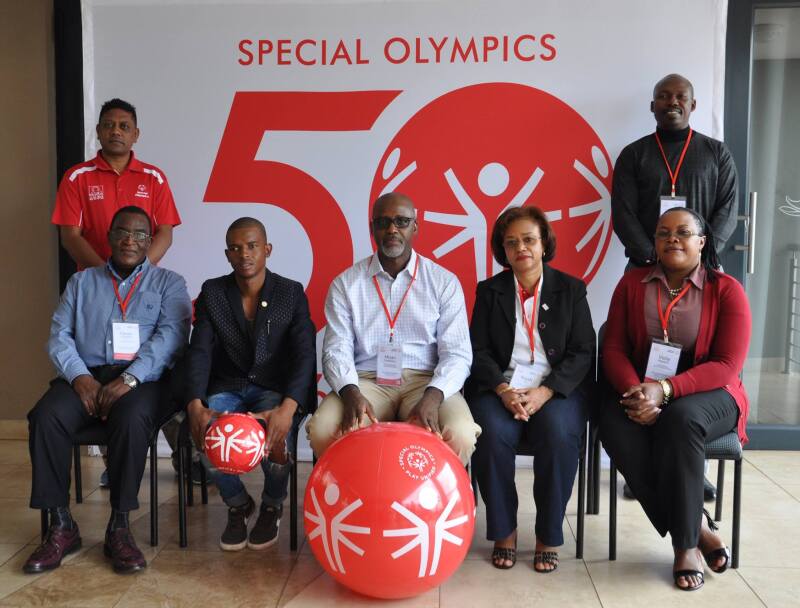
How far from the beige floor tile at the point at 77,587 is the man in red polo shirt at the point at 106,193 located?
1422 millimetres

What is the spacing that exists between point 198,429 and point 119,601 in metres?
0.63

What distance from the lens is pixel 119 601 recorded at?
238 centimetres

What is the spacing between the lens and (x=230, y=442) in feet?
8.07

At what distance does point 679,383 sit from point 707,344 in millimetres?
202

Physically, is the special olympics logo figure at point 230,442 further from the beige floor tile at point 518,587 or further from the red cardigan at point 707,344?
the red cardigan at point 707,344

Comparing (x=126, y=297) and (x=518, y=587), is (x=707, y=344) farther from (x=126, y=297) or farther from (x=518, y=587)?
(x=126, y=297)

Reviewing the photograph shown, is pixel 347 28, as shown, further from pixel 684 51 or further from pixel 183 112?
pixel 684 51

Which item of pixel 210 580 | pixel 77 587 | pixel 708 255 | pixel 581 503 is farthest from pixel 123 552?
pixel 708 255

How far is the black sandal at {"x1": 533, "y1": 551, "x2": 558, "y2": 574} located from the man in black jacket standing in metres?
1.00

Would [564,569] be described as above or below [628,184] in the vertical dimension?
below

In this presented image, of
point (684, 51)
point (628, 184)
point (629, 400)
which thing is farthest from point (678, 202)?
point (629, 400)

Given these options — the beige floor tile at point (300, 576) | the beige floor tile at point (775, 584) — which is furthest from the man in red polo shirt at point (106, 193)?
the beige floor tile at point (775, 584)

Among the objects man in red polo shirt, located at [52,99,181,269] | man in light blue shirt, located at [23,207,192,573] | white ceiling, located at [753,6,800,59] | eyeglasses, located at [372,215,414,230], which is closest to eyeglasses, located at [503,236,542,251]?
eyeglasses, located at [372,215,414,230]

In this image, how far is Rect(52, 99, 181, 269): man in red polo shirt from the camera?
3469 millimetres
